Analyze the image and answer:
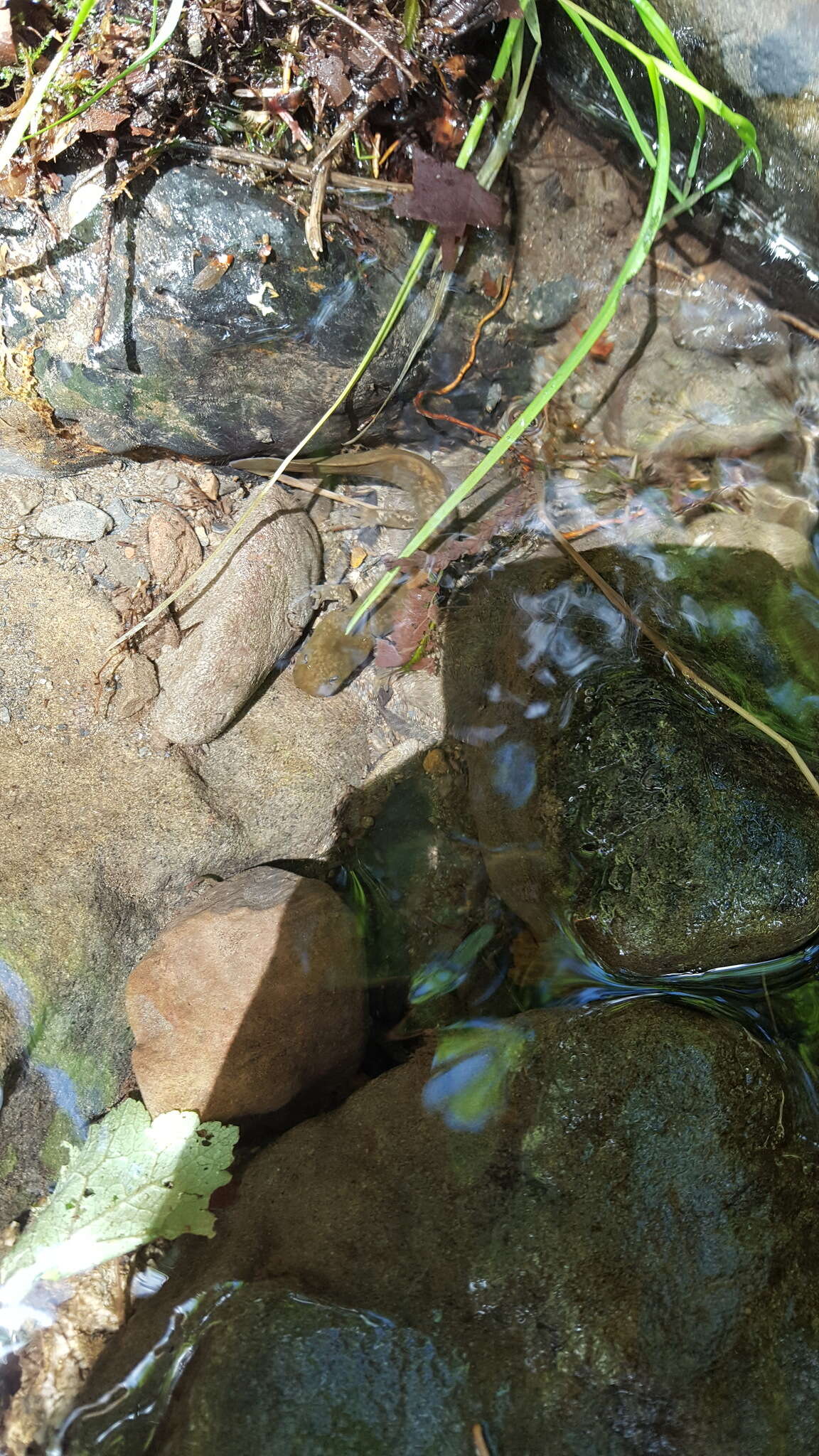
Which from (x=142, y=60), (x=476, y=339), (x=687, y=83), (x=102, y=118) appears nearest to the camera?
(x=687, y=83)

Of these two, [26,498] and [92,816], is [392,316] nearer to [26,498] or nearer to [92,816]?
[26,498]

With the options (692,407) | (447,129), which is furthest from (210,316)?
(692,407)

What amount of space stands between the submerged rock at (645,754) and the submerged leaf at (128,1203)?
135cm

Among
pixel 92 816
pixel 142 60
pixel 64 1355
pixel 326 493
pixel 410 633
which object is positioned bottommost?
pixel 64 1355

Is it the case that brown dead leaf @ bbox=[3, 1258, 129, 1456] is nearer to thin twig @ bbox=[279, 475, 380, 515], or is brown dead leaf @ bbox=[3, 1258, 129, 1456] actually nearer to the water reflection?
the water reflection

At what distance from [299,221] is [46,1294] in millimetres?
3583

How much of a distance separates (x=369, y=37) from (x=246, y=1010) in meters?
3.11

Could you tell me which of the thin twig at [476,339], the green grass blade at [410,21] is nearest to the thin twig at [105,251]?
the green grass blade at [410,21]

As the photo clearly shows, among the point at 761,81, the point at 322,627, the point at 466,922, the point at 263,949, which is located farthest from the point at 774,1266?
the point at 761,81

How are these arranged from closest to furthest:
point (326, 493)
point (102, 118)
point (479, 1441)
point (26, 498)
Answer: point (479, 1441)
point (102, 118)
point (26, 498)
point (326, 493)

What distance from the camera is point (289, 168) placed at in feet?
8.67

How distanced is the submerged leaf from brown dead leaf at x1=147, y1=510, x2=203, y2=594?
196 centimetres

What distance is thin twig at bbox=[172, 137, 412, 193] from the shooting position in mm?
2586

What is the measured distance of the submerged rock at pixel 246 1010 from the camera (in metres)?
2.74
